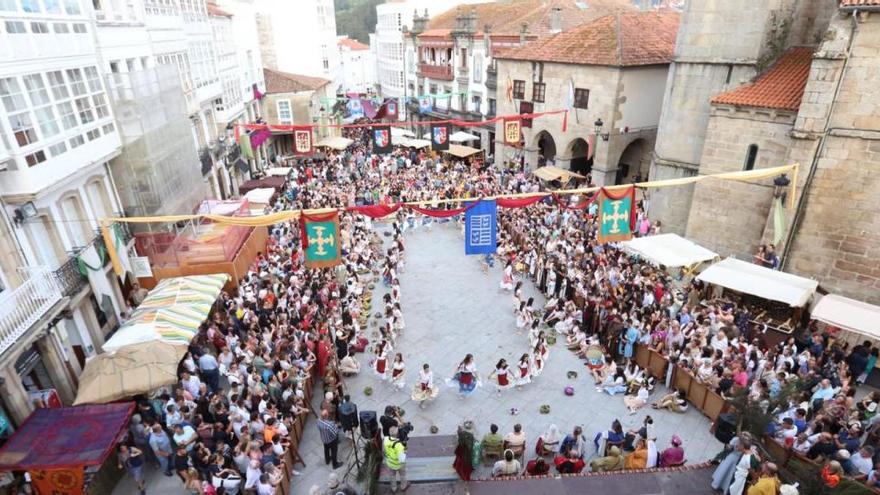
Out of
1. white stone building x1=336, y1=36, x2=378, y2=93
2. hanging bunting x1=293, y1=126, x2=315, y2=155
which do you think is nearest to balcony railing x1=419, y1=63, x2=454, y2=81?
hanging bunting x1=293, y1=126, x2=315, y2=155

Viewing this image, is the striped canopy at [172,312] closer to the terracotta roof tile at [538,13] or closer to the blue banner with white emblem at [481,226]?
the blue banner with white emblem at [481,226]

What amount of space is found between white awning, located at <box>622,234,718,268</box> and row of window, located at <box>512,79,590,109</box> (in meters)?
12.2

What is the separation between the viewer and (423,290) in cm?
1939

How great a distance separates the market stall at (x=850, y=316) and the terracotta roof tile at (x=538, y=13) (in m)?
25.7

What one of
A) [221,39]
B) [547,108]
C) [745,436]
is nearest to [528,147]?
[547,108]

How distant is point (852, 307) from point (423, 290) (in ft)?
43.7

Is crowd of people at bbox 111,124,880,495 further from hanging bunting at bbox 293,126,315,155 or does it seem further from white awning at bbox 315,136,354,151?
white awning at bbox 315,136,354,151

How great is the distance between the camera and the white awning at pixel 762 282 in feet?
46.4

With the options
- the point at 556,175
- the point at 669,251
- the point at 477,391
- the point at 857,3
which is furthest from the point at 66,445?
the point at 556,175

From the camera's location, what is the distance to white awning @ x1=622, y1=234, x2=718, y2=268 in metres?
16.3

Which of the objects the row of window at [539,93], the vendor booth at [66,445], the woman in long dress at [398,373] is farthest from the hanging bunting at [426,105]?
the vendor booth at [66,445]

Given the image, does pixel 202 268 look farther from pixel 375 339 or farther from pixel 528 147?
pixel 528 147

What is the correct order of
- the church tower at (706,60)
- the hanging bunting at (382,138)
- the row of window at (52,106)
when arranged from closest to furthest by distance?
the row of window at (52,106) → the church tower at (706,60) → the hanging bunting at (382,138)

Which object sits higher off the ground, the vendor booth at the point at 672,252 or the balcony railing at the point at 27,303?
the balcony railing at the point at 27,303
